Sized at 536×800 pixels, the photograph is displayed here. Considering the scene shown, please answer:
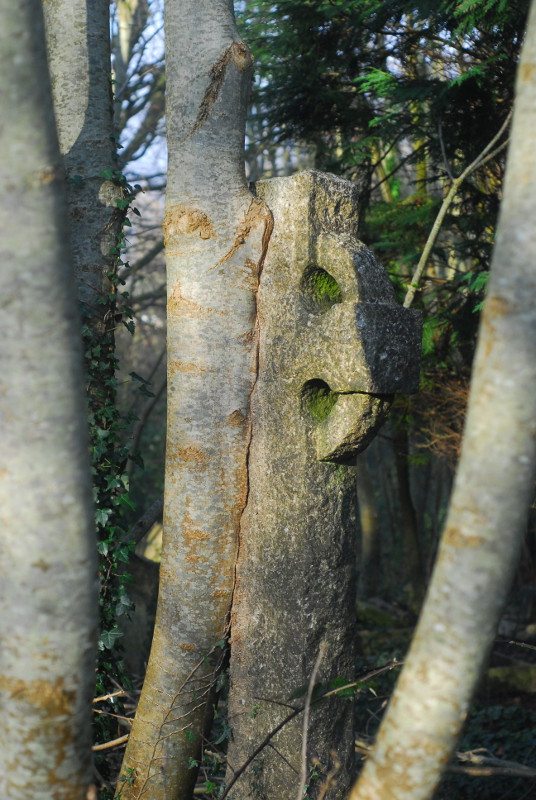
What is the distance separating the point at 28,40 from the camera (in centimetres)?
154

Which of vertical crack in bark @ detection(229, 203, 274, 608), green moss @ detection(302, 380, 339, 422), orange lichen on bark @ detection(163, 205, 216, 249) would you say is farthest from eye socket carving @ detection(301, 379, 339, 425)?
orange lichen on bark @ detection(163, 205, 216, 249)

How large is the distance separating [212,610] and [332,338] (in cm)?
123

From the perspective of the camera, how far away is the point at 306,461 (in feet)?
9.65

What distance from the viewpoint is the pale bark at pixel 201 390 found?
3031 millimetres

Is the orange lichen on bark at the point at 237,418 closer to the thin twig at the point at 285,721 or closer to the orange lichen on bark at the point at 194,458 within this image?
the orange lichen on bark at the point at 194,458

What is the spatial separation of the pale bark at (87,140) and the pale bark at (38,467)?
6.48 feet

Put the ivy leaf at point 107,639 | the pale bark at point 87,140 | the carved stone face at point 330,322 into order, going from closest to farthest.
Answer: the carved stone face at point 330,322 < the ivy leaf at point 107,639 < the pale bark at point 87,140

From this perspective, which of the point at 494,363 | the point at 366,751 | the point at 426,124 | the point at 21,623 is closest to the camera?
the point at 494,363

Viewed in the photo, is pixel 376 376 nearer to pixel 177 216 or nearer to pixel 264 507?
pixel 264 507

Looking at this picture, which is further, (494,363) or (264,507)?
→ (264,507)

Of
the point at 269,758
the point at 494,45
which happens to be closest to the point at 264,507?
the point at 269,758

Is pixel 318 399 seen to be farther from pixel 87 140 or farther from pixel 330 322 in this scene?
pixel 87 140

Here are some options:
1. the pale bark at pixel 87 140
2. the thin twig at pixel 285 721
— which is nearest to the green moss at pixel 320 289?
the pale bark at pixel 87 140

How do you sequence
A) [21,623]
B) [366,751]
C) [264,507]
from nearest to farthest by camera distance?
[21,623]
[264,507]
[366,751]
